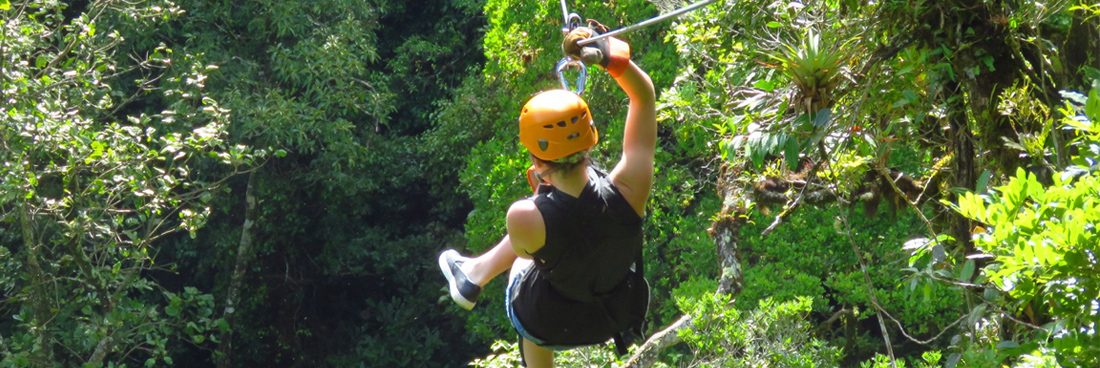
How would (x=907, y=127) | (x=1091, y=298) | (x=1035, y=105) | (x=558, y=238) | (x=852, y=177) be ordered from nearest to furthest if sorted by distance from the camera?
(x=1091, y=298) → (x=558, y=238) → (x=1035, y=105) → (x=907, y=127) → (x=852, y=177)

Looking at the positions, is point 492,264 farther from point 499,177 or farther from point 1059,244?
point 499,177

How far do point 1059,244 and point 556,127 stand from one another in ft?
3.68

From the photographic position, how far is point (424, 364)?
1191cm

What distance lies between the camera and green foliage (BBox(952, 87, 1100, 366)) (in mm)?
2490

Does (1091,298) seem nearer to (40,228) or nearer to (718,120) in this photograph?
(718,120)

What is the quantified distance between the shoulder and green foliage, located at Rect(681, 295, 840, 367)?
2337mm

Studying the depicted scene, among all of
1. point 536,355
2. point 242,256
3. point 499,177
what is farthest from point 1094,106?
point 242,256

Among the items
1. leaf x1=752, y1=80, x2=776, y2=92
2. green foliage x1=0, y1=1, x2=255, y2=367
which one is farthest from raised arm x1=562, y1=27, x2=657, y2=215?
green foliage x1=0, y1=1, x2=255, y2=367

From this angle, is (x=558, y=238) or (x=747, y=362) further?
(x=747, y=362)

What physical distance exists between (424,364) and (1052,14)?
8712mm

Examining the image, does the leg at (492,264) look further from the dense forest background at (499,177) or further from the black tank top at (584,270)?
the dense forest background at (499,177)

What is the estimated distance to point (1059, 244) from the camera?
8.16 feet

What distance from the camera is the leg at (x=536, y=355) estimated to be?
3578 mm

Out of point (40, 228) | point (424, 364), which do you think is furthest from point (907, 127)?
point (424, 364)
